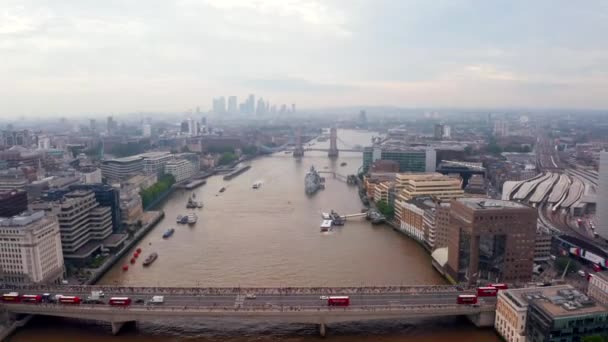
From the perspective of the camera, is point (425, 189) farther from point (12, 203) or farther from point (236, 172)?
point (236, 172)

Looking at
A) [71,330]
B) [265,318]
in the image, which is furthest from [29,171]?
[265,318]

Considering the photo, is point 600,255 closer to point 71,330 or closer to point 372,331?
point 372,331

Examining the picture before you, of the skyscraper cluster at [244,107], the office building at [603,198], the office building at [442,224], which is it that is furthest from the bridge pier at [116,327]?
the skyscraper cluster at [244,107]

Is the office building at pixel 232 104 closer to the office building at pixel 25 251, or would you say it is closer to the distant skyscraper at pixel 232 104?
the distant skyscraper at pixel 232 104

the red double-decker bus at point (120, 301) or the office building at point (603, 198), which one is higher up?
the office building at point (603, 198)

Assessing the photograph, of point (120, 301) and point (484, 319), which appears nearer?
point (120, 301)

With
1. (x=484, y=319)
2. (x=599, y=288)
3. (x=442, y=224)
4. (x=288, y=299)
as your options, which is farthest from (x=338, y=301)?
(x=599, y=288)

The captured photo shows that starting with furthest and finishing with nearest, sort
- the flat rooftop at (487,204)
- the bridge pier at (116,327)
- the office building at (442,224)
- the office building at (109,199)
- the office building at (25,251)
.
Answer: the office building at (109,199) → the office building at (442,224) → the flat rooftop at (487,204) → the office building at (25,251) → the bridge pier at (116,327)
